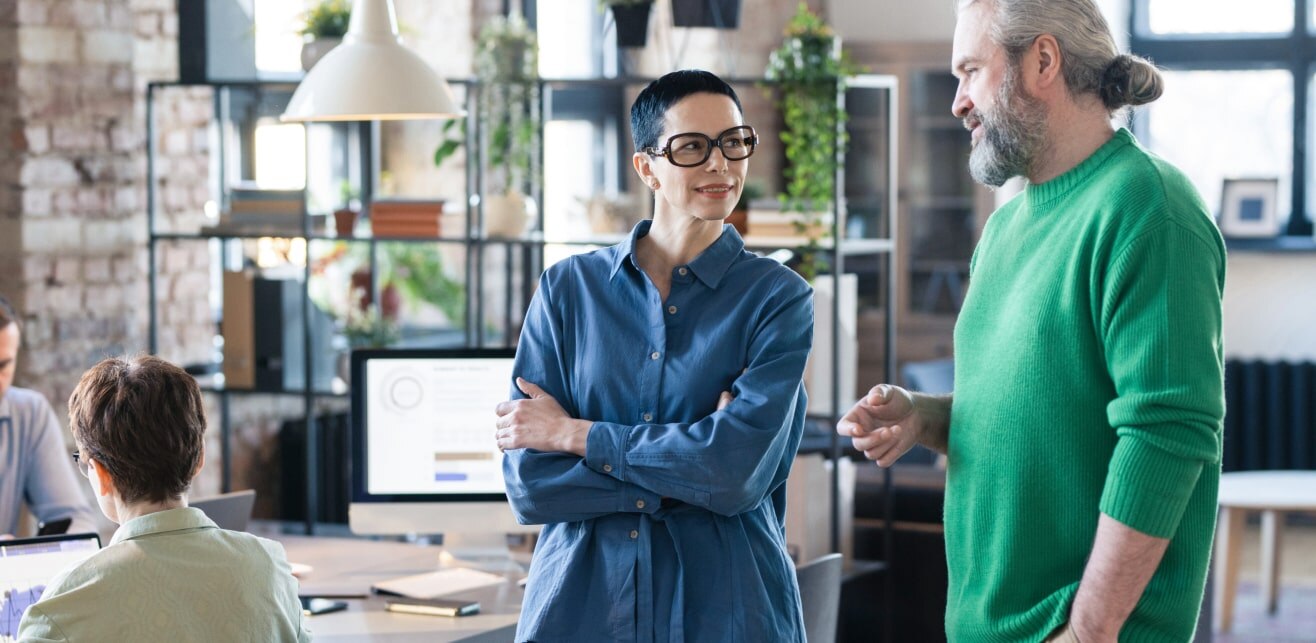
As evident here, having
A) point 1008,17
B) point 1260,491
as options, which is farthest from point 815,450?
point 1008,17

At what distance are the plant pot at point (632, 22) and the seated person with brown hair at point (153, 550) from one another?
2468mm

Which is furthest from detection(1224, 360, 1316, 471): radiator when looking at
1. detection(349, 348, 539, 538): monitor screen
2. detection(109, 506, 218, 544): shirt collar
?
detection(109, 506, 218, 544): shirt collar

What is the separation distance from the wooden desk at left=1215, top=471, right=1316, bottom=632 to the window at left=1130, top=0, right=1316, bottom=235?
2.30 meters

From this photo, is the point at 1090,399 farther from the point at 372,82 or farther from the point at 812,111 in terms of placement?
the point at 812,111

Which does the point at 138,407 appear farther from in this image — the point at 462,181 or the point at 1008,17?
the point at 462,181

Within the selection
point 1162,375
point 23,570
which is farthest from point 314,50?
point 1162,375

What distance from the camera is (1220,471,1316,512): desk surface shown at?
4930 millimetres

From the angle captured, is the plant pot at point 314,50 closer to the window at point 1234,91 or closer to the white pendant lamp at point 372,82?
the white pendant lamp at point 372,82

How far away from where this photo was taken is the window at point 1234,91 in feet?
23.7

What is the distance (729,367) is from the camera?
6.72ft

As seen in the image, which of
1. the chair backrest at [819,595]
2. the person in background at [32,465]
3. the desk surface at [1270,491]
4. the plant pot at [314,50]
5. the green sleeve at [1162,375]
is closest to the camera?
the green sleeve at [1162,375]

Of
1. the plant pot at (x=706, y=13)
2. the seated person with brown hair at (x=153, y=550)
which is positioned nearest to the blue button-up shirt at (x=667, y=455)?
the seated person with brown hair at (x=153, y=550)

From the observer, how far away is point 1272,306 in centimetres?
721

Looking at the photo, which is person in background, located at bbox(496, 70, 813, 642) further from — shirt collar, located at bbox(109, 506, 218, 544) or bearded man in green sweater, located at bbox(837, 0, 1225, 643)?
shirt collar, located at bbox(109, 506, 218, 544)
